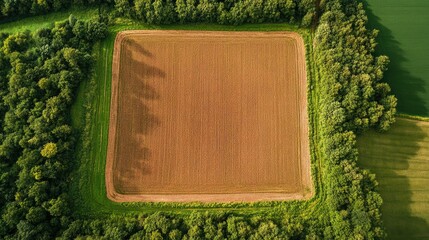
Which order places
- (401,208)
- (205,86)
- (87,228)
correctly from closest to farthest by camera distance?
(87,228) → (401,208) → (205,86)

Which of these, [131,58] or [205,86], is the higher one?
[131,58]

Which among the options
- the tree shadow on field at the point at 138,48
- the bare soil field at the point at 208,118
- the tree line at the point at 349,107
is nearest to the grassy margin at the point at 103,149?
the bare soil field at the point at 208,118

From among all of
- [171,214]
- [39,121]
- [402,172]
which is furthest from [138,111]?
[402,172]

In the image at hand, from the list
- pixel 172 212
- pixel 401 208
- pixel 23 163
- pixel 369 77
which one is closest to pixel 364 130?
pixel 369 77

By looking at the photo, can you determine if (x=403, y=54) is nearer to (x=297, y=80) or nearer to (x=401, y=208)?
(x=297, y=80)

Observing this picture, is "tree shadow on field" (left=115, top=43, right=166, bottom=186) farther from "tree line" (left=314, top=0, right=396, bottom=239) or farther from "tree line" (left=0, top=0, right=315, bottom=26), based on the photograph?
"tree line" (left=314, top=0, right=396, bottom=239)

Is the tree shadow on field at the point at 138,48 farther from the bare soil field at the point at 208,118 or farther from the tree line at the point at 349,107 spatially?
the tree line at the point at 349,107
